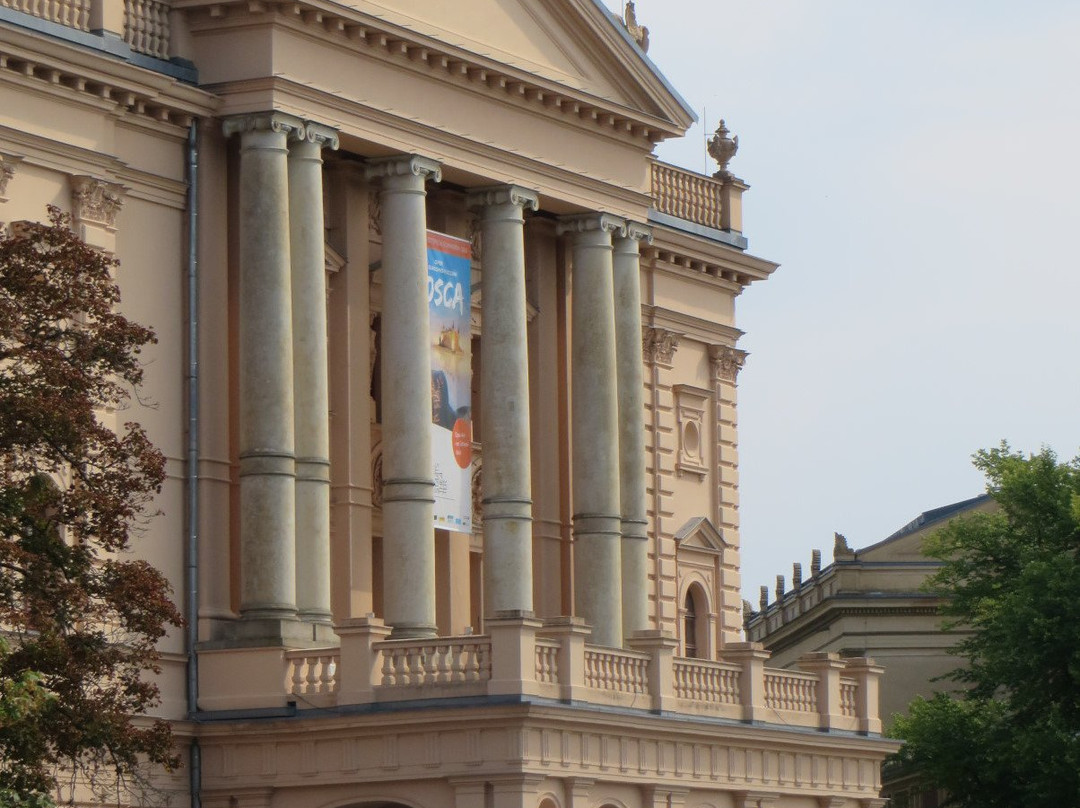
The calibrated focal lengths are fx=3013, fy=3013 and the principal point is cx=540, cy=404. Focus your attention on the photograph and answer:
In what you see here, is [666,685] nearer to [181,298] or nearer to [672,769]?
[672,769]

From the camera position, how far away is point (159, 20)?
145ft

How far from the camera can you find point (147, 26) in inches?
1724

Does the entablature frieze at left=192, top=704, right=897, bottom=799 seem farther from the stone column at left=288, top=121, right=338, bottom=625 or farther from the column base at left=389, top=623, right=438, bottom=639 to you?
the column base at left=389, top=623, right=438, bottom=639

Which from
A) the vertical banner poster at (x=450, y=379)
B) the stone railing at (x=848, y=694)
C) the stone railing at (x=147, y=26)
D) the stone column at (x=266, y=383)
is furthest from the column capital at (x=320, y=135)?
the stone railing at (x=848, y=694)

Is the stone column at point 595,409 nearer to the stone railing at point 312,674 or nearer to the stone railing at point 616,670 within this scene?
the stone railing at point 616,670

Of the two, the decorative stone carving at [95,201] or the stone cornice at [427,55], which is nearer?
the decorative stone carving at [95,201]

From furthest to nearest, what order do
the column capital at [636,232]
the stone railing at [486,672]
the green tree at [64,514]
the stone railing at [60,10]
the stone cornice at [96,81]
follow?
the column capital at [636,232], the stone railing at [60,10], the stone cornice at [96,81], the stone railing at [486,672], the green tree at [64,514]

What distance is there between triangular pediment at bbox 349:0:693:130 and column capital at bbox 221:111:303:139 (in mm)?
3158

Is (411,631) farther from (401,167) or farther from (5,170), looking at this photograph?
(5,170)

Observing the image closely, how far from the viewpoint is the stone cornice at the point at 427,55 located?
43906mm

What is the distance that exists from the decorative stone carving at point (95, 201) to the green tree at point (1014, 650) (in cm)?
2436

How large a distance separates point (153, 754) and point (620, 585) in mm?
17334

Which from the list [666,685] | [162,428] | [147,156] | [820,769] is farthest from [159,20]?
[820,769]

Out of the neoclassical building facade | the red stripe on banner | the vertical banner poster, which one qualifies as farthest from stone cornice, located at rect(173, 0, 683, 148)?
the vertical banner poster
